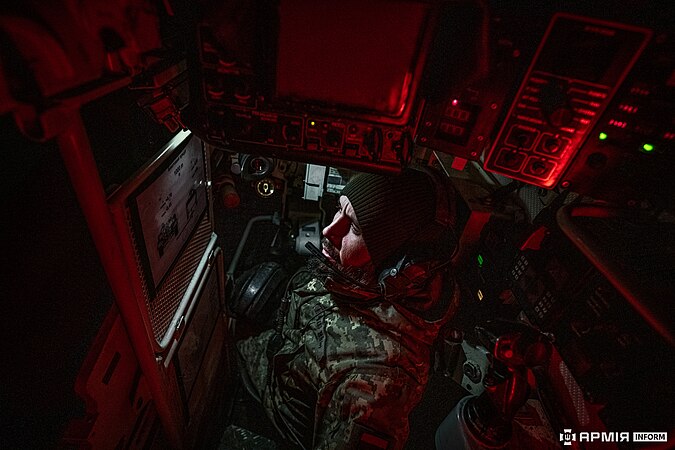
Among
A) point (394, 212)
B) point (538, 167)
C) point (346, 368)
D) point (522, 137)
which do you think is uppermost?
point (522, 137)

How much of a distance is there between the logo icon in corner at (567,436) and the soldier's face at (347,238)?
1438 millimetres

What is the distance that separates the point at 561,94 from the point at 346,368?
1747mm

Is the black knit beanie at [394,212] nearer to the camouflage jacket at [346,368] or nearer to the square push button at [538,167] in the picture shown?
the camouflage jacket at [346,368]

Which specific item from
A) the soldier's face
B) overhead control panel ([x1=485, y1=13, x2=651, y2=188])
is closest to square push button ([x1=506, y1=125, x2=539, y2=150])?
overhead control panel ([x1=485, y1=13, x2=651, y2=188])

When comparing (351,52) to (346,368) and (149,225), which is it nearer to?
(149,225)

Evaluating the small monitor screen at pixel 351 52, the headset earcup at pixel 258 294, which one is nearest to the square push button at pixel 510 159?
the small monitor screen at pixel 351 52

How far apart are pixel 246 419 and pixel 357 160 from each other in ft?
7.73

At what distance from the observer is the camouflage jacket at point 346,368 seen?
5.65 ft

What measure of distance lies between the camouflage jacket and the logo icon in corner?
2.56 ft

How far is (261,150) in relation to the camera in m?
1.43

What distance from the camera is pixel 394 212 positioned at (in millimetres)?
1964

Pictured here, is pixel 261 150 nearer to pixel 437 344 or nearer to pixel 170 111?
pixel 170 111

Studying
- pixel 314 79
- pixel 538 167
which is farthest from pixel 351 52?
pixel 538 167

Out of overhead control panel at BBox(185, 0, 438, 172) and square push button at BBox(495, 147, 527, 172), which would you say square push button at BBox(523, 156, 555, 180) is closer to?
square push button at BBox(495, 147, 527, 172)
